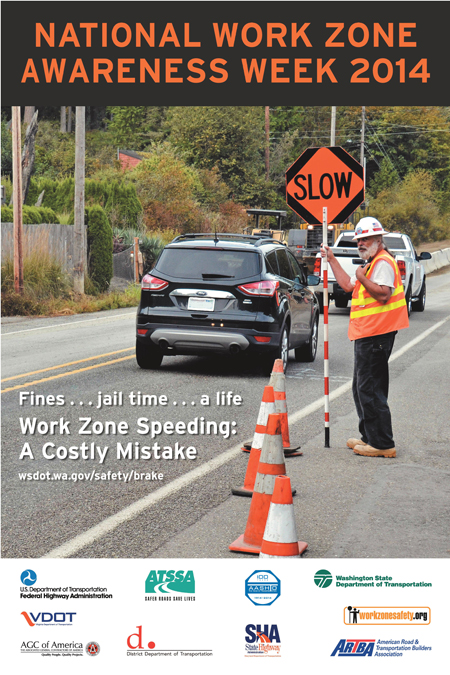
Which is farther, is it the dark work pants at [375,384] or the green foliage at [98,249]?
the green foliage at [98,249]

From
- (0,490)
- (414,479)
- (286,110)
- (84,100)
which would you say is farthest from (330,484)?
(286,110)

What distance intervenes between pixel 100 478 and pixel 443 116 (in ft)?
259

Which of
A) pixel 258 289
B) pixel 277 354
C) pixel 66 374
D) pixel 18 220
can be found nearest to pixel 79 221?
pixel 18 220

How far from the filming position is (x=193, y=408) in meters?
9.04

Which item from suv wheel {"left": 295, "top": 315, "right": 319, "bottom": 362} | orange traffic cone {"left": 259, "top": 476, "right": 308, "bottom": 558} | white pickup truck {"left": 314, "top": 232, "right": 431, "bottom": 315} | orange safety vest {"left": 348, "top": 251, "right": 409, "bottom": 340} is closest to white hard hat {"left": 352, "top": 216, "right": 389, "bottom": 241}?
orange safety vest {"left": 348, "top": 251, "right": 409, "bottom": 340}

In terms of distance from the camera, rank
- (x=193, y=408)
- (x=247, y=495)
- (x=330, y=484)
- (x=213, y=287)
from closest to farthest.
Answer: (x=247, y=495) → (x=330, y=484) → (x=193, y=408) → (x=213, y=287)

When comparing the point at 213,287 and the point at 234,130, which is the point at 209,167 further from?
the point at 213,287

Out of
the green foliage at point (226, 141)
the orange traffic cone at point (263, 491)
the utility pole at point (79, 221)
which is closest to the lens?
the orange traffic cone at point (263, 491)

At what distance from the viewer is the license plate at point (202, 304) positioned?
36.5 feet

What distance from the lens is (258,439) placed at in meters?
5.95
